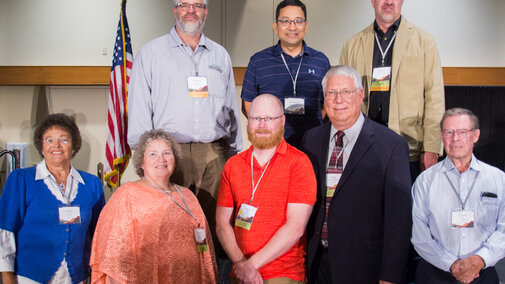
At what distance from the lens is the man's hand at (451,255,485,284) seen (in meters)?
2.29

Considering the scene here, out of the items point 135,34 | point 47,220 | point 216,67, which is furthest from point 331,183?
point 135,34

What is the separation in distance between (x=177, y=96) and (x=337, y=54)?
8.90 ft

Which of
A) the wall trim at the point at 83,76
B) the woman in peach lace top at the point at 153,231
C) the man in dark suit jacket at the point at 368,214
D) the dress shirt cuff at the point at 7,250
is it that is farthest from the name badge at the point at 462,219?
the wall trim at the point at 83,76

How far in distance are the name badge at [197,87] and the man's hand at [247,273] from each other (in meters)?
1.17

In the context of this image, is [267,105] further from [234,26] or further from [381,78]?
[234,26]

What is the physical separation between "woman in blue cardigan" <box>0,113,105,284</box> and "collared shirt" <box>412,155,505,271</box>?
6.66ft

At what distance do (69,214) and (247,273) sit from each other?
3.91 ft

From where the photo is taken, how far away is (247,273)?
2.10m

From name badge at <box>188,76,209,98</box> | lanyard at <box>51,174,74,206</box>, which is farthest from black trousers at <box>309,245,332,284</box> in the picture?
lanyard at <box>51,174,74,206</box>

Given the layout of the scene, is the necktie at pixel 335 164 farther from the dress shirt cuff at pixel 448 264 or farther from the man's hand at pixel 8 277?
the man's hand at pixel 8 277

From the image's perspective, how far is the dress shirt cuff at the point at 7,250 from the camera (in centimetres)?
238

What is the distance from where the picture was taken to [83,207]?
2592mm

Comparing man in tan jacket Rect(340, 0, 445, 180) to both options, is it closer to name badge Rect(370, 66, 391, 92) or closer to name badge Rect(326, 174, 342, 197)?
name badge Rect(370, 66, 391, 92)

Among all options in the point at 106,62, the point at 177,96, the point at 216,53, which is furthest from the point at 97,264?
the point at 106,62
